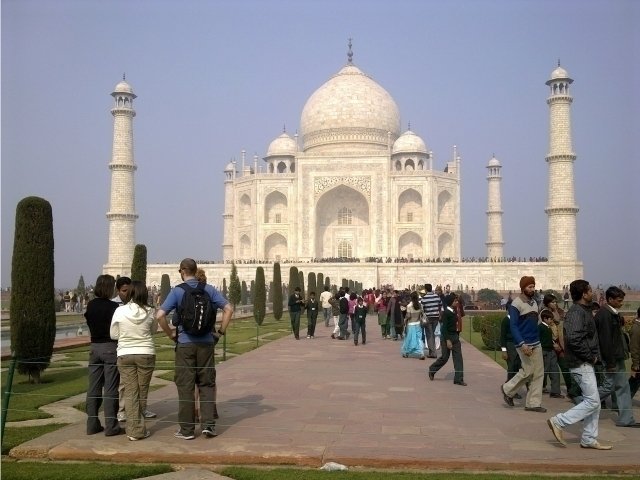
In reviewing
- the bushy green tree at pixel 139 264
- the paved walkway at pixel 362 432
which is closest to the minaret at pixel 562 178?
the bushy green tree at pixel 139 264

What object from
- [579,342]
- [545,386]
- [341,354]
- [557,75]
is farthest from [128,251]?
[579,342]

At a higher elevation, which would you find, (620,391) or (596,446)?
(620,391)

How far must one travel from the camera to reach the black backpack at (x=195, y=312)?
4.38 m

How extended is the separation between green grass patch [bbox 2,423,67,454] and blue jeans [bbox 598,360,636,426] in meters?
3.99

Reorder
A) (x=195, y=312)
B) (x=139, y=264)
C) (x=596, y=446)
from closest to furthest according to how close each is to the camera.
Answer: (x=596, y=446)
(x=195, y=312)
(x=139, y=264)

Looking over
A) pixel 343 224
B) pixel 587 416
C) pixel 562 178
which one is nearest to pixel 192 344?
pixel 587 416

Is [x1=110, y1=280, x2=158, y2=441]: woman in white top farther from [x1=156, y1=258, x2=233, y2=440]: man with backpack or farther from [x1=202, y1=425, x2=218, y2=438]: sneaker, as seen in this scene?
[x1=202, y1=425, x2=218, y2=438]: sneaker

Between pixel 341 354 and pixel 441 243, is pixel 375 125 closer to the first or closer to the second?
pixel 441 243

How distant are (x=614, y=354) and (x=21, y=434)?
4.19m

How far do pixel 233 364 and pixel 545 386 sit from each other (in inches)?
143

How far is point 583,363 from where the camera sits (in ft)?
14.0

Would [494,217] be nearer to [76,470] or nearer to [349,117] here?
[349,117]

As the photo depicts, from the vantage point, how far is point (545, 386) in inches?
264

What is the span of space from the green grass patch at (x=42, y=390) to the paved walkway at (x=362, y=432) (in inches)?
25.1
